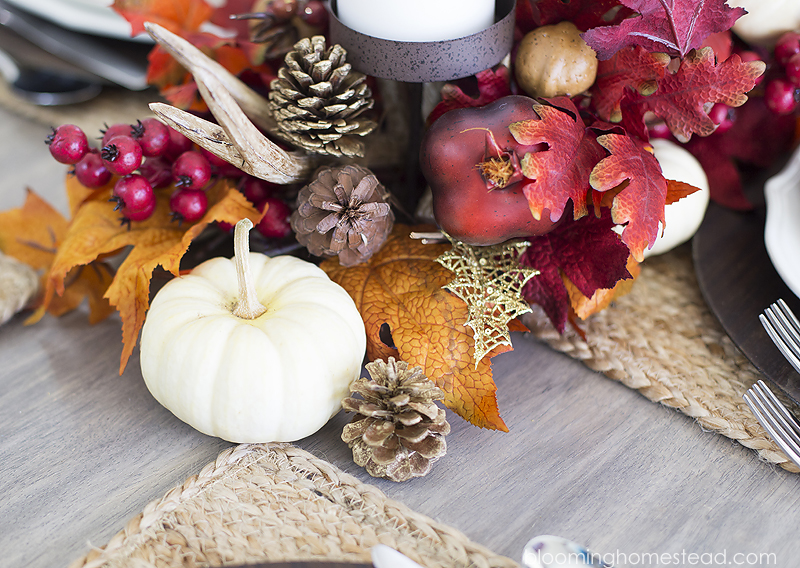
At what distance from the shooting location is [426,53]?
1.64 ft

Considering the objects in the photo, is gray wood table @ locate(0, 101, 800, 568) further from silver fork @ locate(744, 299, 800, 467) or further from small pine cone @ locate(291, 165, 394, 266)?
small pine cone @ locate(291, 165, 394, 266)

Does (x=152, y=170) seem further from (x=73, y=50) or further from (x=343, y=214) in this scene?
(x=73, y=50)

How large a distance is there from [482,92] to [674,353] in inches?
12.0

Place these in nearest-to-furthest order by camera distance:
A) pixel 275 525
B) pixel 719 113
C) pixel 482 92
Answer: pixel 275 525 → pixel 482 92 → pixel 719 113

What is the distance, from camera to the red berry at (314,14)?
0.61 meters

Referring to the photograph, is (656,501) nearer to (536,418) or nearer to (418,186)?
(536,418)

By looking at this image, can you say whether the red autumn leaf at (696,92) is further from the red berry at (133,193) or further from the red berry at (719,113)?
the red berry at (133,193)

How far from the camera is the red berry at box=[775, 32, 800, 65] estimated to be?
613 millimetres

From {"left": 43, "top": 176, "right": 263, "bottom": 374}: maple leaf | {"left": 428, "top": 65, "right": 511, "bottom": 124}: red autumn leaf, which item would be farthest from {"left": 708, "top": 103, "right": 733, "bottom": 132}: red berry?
{"left": 43, "top": 176, "right": 263, "bottom": 374}: maple leaf

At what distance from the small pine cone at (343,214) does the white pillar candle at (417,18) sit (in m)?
0.12

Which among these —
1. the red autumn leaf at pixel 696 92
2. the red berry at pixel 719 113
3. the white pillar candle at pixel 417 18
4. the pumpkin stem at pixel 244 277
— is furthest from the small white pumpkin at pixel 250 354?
the red berry at pixel 719 113

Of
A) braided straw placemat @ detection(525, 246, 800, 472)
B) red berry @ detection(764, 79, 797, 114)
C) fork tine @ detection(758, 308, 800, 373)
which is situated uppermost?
red berry @ detection(764, 79, 797, 114)

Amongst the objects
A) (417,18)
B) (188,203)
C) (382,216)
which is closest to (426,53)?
(417,18)

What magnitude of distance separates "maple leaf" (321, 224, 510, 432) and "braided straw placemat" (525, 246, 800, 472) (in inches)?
4.5
